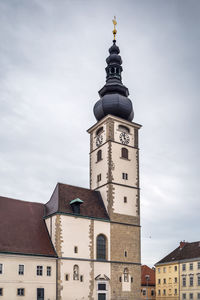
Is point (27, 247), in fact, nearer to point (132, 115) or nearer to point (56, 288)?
point (56, 288)

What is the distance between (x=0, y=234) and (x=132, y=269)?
1303 centimetres

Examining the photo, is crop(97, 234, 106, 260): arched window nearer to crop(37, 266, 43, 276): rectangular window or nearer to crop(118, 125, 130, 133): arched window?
crop(37, 266, 43, 276): rectangular window

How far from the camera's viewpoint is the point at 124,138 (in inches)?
1613

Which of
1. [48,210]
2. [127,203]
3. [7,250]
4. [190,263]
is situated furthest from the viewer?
[190,263]

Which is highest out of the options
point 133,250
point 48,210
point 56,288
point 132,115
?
point 132,115

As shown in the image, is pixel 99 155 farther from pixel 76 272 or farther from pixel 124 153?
pixel 76 272

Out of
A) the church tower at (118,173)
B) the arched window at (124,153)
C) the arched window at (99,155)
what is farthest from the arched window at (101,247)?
the arched window at (124,153)

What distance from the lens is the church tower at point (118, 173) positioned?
1432 inches

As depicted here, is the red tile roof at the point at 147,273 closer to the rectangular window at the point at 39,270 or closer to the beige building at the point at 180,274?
the beige building at the point at 180,274

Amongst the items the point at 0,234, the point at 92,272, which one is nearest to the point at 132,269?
the point at 92,272

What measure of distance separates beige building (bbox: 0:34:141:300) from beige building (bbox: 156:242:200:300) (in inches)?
794

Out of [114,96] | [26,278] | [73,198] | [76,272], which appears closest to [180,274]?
[73,198]

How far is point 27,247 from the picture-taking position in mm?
32062

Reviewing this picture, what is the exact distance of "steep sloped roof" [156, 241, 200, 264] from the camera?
184 feet
